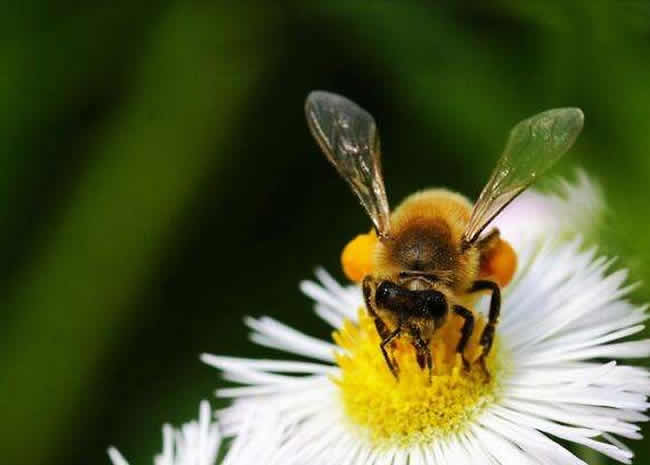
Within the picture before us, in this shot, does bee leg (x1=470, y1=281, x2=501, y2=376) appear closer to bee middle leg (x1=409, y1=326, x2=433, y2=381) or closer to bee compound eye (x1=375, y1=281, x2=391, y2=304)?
bee middle leg (x1=409, y1=326, x2=433, y2=381)

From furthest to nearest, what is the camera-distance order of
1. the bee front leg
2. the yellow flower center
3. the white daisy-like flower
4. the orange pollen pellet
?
the orange pollen pellet → the yellow flower center → the bee front leg → the white daisy-like flower

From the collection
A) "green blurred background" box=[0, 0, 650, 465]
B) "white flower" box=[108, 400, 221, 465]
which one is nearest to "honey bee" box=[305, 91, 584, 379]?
"white flower" box=[108, 400, 221, 465]

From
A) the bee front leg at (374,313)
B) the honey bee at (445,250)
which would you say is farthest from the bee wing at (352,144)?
the bee front leg at (374,313)

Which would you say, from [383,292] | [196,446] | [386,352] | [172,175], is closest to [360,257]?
[386,352]

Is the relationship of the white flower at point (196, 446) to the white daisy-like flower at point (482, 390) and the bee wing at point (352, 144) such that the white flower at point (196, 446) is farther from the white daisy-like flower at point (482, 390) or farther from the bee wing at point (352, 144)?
the bee wing at point (352, 144)

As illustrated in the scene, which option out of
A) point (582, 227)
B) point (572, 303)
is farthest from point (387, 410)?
point (582, 227)
